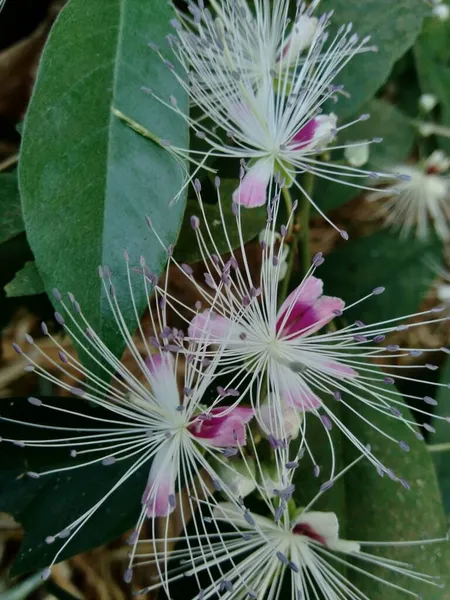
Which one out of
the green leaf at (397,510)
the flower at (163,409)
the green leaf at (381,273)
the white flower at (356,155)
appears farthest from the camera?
the green leaf at (381,273)

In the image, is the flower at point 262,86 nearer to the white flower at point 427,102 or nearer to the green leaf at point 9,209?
the green leaf at point 9,209

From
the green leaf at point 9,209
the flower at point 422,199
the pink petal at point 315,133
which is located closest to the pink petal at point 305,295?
the pink petal at point 315,133

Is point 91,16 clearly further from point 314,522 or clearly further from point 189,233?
point 314,522

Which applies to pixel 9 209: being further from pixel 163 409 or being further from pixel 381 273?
pixel 381 273

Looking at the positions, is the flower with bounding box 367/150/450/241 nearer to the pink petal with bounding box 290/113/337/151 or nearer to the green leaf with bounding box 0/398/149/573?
the pink petal with bounding box 290/113/337/151

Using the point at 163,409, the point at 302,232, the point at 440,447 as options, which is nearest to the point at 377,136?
the point at 302,232

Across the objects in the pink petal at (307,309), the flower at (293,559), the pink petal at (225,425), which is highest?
the pink petal at (307,309)

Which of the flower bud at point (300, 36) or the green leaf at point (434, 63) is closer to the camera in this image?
the flower bud at point (300, 36)
